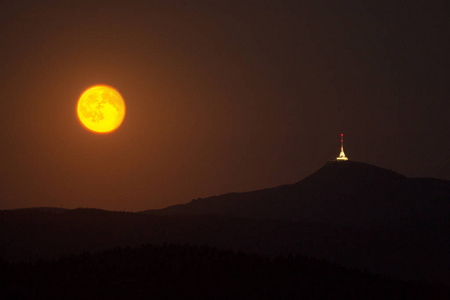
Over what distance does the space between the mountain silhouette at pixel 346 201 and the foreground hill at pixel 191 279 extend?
59.4m

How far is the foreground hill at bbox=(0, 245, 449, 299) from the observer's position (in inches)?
968

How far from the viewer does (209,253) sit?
99.9ft

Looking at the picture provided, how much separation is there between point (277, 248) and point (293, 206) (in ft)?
136

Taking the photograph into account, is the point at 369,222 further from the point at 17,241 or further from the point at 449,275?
the point at 17,241

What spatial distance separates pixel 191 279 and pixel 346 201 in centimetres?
7822

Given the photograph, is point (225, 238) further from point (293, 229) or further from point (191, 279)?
point (191, 279)

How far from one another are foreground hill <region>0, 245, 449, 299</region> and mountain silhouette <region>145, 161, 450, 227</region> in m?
59.4

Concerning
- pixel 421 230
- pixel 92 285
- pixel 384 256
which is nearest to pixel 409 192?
pixel 421 230

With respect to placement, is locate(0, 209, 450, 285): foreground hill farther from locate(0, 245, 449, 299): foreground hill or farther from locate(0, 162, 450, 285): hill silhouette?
locate(0, 245, 449, 299): foreground hill

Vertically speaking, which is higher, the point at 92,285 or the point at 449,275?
the point at 449,275

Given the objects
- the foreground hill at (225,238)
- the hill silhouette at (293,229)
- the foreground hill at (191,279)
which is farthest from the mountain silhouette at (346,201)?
the foreground hill at (191,279)

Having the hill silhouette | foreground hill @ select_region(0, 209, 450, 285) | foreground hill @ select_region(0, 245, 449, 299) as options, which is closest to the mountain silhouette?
the hill silhouette

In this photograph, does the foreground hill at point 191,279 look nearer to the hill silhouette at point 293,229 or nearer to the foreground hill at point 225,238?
the hill silhouette at point 293,229

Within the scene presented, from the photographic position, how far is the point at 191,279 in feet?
86.0
